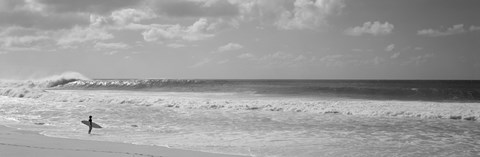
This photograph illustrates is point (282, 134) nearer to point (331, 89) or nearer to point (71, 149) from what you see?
point (71, 149)

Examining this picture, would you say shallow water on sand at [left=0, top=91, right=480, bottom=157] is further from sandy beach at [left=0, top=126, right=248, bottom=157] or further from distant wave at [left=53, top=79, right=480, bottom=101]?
distant wave at [left=53, top=79, right=480, bottom=101]

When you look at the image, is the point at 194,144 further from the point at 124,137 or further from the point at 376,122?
the point at 376,122

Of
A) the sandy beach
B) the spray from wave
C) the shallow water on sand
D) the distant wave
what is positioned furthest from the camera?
the distant wave

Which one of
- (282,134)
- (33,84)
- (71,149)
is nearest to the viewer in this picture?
(71,149)

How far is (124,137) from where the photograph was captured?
11570 mm

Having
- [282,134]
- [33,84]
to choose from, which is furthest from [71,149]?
[33,84]

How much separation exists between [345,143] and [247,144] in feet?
8.86

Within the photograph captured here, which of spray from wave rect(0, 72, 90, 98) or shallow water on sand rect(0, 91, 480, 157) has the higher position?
spray from wave rect(0, 72, 90, 98)

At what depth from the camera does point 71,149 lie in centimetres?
891

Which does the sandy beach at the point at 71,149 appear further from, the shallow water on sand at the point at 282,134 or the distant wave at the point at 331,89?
the distant wave at the point at 331,89

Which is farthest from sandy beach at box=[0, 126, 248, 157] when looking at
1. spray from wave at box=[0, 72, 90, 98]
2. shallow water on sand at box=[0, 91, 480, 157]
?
spray from wave at box=[0, 72, 90, 98]

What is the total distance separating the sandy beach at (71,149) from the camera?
27.0 ft

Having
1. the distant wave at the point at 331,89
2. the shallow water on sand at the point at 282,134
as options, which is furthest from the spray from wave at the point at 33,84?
the shallow water on sand at the point at 282,134

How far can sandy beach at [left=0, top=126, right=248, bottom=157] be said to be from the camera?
8242 millimetres
